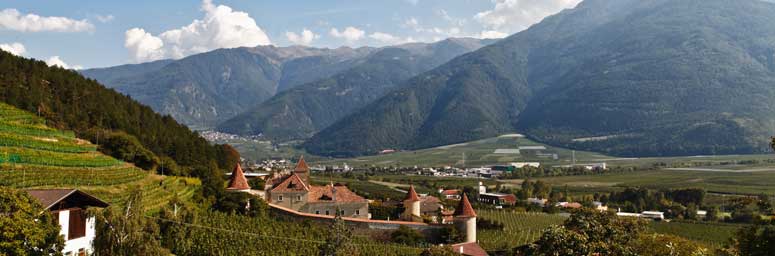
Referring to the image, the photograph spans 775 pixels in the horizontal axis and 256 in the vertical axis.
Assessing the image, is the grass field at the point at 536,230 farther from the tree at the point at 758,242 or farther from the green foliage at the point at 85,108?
the green foliage at the point at 85,108

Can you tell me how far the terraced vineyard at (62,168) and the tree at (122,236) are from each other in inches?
338

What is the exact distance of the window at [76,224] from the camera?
103 ft

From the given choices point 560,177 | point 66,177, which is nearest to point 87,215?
point 66,177

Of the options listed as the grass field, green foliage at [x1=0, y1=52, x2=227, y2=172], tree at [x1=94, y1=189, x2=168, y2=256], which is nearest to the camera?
tree at [x1=94, y1=189, x2=168, y2=256]

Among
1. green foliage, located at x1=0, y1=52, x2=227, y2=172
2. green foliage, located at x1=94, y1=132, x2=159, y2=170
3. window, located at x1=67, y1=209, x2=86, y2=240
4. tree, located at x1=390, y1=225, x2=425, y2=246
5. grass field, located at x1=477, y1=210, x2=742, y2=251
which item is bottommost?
grass field, located at x1=477, y1=210, x2=742, y2=251

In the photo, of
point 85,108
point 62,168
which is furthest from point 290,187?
point 85,108

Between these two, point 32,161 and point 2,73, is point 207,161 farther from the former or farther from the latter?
point 32,161

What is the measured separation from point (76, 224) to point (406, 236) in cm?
3197

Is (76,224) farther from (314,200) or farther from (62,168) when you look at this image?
(314,200)

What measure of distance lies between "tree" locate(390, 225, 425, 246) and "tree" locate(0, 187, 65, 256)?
35.1 metres

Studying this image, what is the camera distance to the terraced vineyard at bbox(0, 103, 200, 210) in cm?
3847

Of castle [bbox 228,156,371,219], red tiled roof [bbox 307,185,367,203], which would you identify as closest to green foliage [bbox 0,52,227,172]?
castle [bbox 228,156,371,219]

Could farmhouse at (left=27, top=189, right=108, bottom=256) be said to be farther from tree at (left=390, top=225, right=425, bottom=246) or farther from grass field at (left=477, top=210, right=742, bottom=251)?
grass field at (left=477, top=210, right=742, bottom=251)

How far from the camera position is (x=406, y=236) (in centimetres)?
5847
